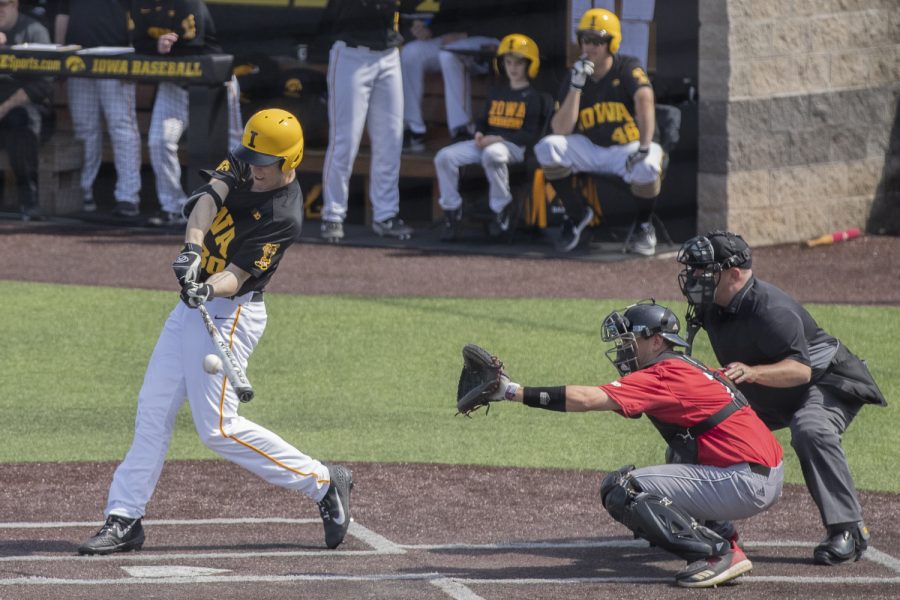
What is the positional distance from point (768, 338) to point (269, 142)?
6.82ft

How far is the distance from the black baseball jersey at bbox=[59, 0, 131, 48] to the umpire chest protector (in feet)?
31.2

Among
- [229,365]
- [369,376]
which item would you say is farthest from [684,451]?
[369,376]

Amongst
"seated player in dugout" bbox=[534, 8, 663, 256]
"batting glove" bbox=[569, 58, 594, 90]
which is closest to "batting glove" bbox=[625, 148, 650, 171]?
"seated player in dugout" bbox=[534, 8, 663, 256]

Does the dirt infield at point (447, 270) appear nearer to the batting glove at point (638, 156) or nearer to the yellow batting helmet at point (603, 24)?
the batting glove at point (638, 156)

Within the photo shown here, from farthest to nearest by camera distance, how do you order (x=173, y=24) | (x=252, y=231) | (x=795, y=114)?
(x=173, y=24), (x=795, y=114), (x=252, y=231)

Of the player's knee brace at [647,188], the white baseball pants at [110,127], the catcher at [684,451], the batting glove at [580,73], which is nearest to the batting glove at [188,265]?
the catcher at [684,451]

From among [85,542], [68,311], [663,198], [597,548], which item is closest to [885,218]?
[663,198]

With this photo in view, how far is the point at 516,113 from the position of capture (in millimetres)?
12766

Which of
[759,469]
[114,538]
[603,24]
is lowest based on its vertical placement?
[114,538]

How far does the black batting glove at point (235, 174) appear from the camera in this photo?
20.7 feet

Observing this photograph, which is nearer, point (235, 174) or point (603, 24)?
point (235, 174)

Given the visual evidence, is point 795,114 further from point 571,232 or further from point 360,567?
point 360,567

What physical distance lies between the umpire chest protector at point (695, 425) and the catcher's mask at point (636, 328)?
8cm

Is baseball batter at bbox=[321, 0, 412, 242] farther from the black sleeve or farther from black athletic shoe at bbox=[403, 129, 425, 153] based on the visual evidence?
the black sleeve
